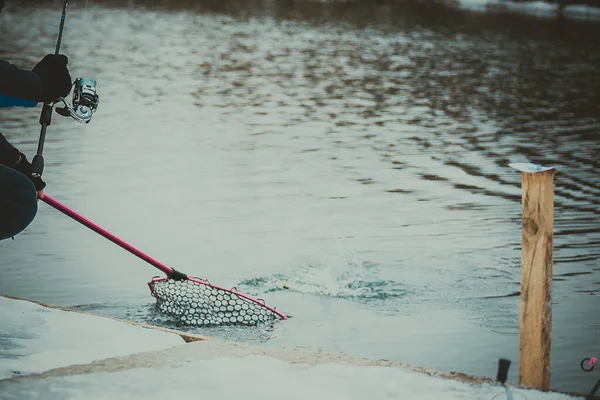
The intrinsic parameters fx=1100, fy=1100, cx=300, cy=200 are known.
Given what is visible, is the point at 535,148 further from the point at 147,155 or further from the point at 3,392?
the point at 3,392

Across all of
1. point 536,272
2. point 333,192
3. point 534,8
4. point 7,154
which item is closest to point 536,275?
point 536,272

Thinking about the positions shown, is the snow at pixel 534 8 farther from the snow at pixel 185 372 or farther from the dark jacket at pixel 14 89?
the dark jacket at pixel 14 89

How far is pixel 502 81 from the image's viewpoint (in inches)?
945

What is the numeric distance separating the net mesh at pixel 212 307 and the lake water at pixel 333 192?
148 millimetres

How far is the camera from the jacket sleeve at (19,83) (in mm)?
5980

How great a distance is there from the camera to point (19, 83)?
6066 mm

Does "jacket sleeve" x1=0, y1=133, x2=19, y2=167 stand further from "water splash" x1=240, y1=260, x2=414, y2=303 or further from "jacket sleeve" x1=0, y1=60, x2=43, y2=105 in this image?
"water splash" x1=240, y1=260, x2=414, y2=303

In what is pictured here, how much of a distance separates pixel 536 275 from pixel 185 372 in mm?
1918

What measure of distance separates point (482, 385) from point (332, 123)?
40.5 ft

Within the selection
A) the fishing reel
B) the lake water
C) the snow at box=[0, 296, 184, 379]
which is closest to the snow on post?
the lake water

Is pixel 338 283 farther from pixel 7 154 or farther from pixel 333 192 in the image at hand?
pixel 333 192

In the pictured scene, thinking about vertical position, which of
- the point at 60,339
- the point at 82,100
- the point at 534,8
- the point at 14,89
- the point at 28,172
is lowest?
the point at 534,8

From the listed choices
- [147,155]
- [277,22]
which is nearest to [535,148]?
[147,155]

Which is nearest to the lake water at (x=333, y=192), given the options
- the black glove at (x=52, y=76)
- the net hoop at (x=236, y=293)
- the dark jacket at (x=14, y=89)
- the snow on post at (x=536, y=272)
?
the net hoop at (x=236, y=293)
